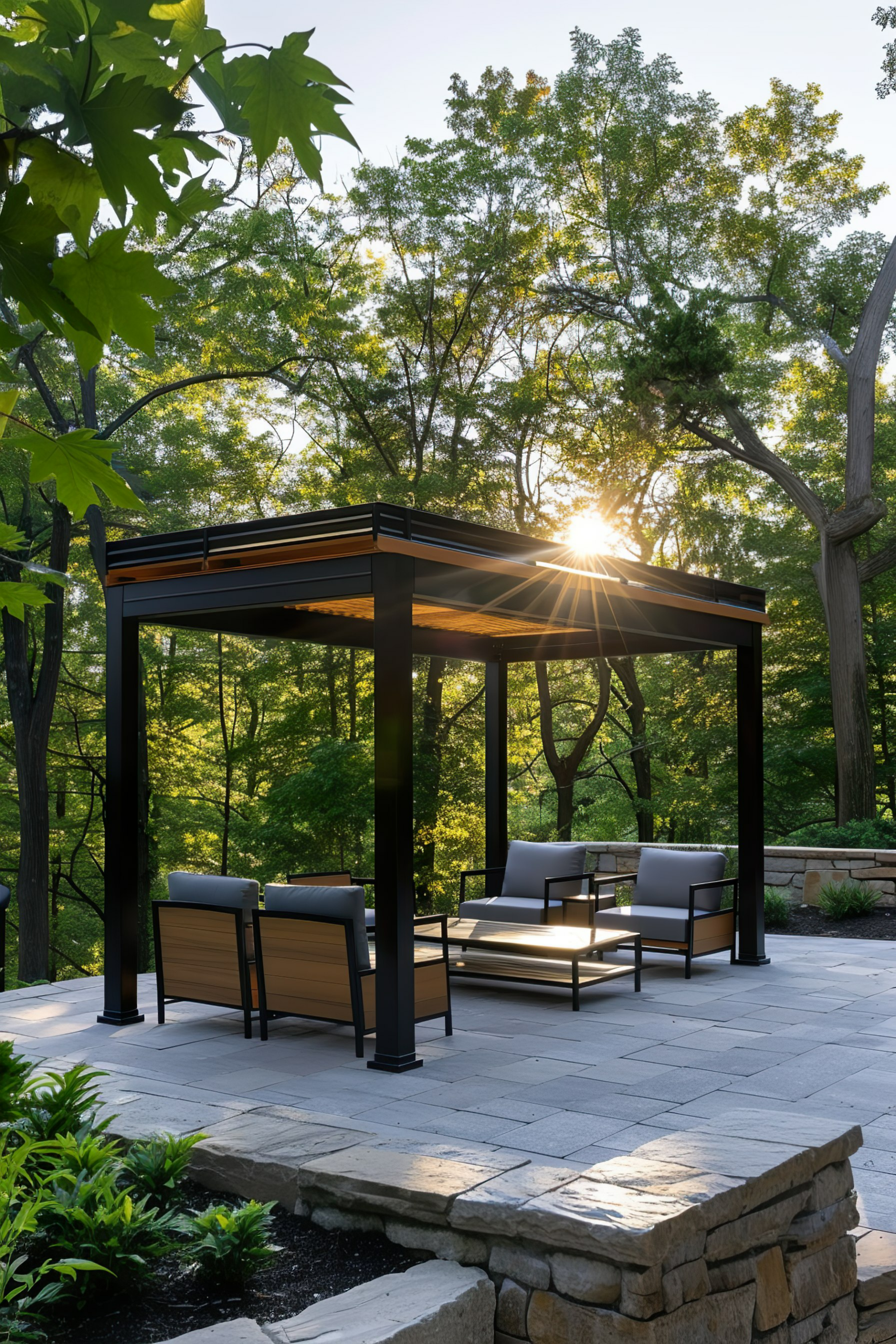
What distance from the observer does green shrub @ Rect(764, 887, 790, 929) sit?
11.5m

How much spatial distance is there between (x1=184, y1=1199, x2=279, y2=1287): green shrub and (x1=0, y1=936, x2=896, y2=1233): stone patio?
93 cm

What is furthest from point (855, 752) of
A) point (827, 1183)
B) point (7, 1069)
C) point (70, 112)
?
point (70, 112)

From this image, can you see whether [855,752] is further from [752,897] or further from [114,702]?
[114,702]

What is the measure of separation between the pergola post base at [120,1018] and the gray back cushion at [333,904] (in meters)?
1.35

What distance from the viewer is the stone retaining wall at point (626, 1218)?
2.61m

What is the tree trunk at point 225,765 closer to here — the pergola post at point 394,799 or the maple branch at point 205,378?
the maple branch at point 205,378

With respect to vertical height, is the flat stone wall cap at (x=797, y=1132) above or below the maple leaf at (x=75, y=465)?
below

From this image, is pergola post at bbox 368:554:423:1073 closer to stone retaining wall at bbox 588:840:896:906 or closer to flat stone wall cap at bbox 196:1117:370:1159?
flat stone wall cap at bbox 196:1117:370:1159

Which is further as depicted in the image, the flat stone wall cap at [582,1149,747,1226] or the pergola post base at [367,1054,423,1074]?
→ the pergola post base at [367,1054,423,1074]

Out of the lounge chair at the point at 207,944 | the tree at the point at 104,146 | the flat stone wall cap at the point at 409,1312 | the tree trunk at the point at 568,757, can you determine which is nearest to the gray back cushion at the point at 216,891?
the lounge chair at the point at 207,944

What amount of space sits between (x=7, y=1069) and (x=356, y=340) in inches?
606

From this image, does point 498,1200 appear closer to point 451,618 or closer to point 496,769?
point 451,618

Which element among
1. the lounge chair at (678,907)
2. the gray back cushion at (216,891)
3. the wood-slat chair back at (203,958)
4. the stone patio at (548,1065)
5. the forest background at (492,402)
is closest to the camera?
the stone patio at (548,1065)

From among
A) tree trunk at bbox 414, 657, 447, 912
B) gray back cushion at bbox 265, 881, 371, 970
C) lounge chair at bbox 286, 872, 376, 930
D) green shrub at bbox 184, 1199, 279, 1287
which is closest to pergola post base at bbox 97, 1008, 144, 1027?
gray back cushion at bbox 265, 881, 371, 970
